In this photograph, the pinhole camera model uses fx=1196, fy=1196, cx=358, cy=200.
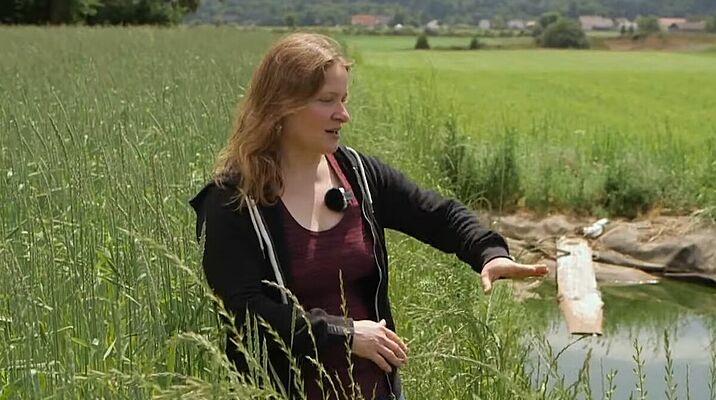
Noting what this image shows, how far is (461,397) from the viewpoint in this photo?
3678 millimetres

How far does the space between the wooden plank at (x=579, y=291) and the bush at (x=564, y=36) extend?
38306 millimetres

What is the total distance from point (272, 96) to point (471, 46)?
4480 centimetres

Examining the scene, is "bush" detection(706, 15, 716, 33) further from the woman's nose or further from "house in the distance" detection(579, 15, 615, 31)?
the woman's nose

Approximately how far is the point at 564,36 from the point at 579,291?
41.0 m

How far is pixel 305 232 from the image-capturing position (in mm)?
2561

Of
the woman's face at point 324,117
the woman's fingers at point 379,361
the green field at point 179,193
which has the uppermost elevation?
the woman's face at point 324,117

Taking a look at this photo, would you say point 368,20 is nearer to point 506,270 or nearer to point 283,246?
point 506,270

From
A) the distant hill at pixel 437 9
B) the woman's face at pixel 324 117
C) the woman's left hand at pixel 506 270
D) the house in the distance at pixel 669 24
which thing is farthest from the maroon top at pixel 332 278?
the distant hill at pixel 437 9

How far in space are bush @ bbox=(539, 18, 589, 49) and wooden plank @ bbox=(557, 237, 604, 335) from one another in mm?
38306

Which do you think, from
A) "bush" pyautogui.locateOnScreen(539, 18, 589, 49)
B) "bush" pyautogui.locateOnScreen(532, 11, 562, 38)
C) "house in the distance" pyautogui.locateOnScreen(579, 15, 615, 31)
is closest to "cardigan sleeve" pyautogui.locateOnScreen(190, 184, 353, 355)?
"bush" pyautogui.locateOnScreen(539, 18, 589, 49)

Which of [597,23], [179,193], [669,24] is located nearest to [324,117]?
[179,193]

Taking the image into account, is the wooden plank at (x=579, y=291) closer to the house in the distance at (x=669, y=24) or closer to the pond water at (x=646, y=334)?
the pond water at (x=646, y=334)

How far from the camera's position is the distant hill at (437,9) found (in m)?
66.5

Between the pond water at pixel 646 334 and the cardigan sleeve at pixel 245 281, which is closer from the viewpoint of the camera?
the cardigan sleeve at pixel 245 281
